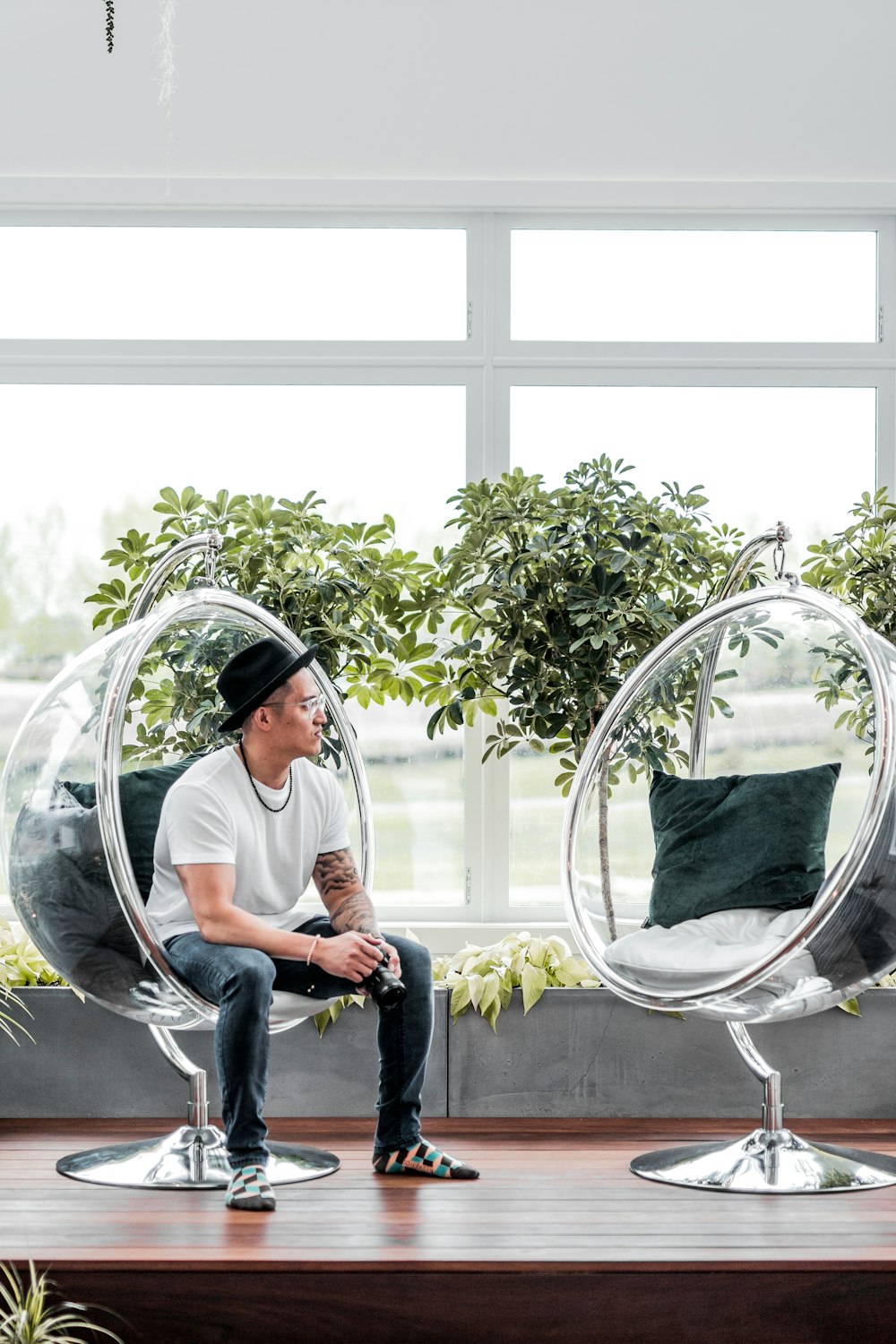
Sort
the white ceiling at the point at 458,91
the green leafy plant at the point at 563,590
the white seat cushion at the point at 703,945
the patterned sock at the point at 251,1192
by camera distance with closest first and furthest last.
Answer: the patterned sock at the point at 251,1192 → the white seat cushion at the point at 703,945 → the green leafy plant at the point at 563,590 → the white ceiling at the point at 458,91

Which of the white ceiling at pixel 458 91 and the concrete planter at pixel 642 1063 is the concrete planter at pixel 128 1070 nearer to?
the concrete planter at pixel 642 1063

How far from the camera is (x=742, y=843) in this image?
3.13 metres

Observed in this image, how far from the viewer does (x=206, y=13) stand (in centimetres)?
425

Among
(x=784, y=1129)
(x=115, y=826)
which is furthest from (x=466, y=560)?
(x=784, y=1129)

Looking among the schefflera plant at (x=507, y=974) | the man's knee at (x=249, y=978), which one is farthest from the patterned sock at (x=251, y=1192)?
the schefflera plant at (x=507, y=974)

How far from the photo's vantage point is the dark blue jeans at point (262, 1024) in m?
2.67

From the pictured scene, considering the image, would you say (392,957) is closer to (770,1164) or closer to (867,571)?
(770,1164)

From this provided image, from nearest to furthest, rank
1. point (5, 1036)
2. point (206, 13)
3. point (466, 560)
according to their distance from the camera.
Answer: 1. point (5, 1036)
2. point (466, 560)
3. point (206, 13)

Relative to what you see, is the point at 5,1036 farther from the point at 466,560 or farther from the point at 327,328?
the point at 327,328

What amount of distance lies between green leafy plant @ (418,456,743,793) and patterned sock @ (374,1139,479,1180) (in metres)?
1.17

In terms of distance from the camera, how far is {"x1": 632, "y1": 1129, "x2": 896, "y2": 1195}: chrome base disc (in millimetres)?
2816

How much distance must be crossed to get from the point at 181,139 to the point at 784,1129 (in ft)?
10.7

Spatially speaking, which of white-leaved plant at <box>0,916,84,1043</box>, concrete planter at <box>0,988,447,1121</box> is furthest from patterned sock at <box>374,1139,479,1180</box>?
white-leaved plant at <box>0,916,84,1043</box>

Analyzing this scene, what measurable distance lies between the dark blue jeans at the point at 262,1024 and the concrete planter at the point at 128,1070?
431mm
